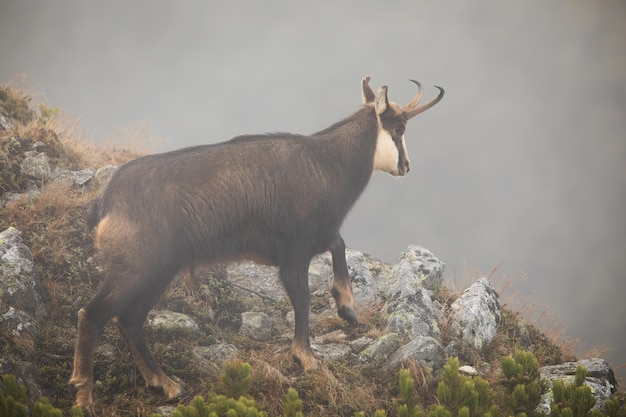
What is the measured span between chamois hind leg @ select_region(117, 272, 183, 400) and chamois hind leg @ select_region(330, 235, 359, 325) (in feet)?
9.49

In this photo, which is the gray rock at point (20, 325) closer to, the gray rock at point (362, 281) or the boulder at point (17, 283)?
the boulder at point (17, 283)

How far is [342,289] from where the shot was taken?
988 centimetres

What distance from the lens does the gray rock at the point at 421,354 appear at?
28.4 feet

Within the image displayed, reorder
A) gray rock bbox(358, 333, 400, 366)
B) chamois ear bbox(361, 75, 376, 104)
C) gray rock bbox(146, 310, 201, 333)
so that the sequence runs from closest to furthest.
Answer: gray rock bbox(358, 333, 400, 366) → gray rock bbox(146, 310, 201, 333) → chamois ear bbox(361, 75, 376, 104)

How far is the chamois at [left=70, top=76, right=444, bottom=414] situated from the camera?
25.5 feet

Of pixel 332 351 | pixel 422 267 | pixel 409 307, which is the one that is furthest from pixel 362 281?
pixel 332 351

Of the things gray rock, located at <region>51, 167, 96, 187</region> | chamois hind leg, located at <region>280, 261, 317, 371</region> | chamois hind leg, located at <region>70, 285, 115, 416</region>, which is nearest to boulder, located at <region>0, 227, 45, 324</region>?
chamois hind leg, located at <region>70, 285, 115, 416</region>

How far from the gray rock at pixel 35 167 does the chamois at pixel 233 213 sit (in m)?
2.91

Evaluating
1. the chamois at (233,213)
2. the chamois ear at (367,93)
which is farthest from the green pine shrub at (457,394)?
the chamois ear at (367,93)

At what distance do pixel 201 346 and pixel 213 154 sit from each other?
8.59 ft

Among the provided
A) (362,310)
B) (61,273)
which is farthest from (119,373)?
(362,310)

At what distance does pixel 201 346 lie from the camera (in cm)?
894

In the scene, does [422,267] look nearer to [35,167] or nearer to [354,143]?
[354,143]

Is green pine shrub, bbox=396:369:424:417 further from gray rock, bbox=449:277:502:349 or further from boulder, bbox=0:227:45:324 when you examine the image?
boulder, bbox=0:227:45:324
